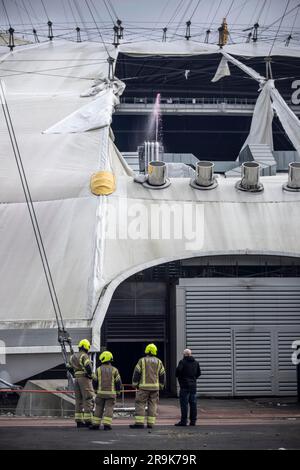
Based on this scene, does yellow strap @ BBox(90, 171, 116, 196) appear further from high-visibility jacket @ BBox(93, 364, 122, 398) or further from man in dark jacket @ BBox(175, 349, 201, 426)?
high-visibility jacket @ BBox(93, 364, 122, 398)

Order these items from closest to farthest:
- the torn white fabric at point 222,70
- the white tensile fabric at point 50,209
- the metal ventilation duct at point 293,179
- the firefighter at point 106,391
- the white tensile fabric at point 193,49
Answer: the firefighter at point 106,391
the white tensile fabric at point 50,209
the metal ventilation duct at point 293,179
the torn white fabric at point 222,70
the white tensile fabric at point 193,49

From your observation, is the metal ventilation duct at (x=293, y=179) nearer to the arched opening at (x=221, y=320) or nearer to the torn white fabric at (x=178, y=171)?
the arched opening at (x=221, y=320)

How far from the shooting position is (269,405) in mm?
23828

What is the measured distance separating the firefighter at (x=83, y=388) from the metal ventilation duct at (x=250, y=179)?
15826mm

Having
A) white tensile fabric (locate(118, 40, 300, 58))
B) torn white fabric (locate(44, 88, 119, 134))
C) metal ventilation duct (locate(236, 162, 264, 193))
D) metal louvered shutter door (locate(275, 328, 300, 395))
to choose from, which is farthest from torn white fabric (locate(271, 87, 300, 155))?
metal louvered shutter door (locate(275, 328, 300, 395))

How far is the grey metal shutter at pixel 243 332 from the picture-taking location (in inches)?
1049

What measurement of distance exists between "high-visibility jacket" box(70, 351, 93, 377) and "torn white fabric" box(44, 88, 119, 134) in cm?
1991

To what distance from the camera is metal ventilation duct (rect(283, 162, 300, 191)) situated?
103ft

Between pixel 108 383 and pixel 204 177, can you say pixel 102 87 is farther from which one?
pixel 108 383

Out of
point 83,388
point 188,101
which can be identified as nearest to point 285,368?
point 83,388

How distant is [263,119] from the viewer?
1884 inches

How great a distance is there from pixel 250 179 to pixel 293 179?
1.73m

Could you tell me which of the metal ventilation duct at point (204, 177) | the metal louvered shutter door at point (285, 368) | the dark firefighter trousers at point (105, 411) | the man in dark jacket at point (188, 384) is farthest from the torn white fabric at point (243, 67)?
the dark firefighter trousers at point (105, 411)

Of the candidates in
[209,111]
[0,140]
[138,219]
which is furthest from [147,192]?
[209,111]
